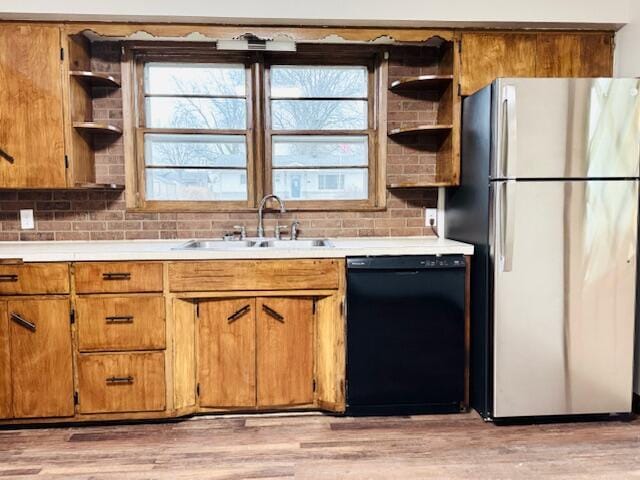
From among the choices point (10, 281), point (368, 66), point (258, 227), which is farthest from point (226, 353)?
point (368, 66)

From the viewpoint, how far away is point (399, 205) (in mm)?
3123

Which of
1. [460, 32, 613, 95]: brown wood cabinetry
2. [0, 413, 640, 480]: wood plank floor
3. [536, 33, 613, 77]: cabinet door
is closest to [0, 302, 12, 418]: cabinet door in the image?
[0, 413, 640, 480]: wood plank floor

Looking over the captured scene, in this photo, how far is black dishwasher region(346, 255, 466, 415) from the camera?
97.7 inches

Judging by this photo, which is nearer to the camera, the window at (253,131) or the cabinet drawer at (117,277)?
the cabinet drawer at (117,277)

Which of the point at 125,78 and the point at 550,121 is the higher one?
the point at 125,78

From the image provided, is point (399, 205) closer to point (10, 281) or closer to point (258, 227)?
point (258, 227)

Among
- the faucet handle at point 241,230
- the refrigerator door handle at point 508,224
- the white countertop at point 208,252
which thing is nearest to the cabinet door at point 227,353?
the white countertop at point 208,252

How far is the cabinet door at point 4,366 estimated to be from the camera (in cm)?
235

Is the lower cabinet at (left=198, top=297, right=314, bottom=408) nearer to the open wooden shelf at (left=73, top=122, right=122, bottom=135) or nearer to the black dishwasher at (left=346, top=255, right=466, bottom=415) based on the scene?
the black dishwasher at (left=346, top=255, right=466, bottom=415)

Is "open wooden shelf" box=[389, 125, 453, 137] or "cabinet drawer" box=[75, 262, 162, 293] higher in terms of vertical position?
"open wooden shelf" box=[389, 125, 453, 137]

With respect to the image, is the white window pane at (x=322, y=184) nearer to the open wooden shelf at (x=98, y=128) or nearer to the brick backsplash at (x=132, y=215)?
the brick backsplash at (x=132, y=215)

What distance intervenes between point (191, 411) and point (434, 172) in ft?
6.65

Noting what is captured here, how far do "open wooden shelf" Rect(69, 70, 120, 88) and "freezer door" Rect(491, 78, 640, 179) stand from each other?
2.09 meters

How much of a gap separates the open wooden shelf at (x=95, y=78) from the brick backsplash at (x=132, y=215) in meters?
0.05
